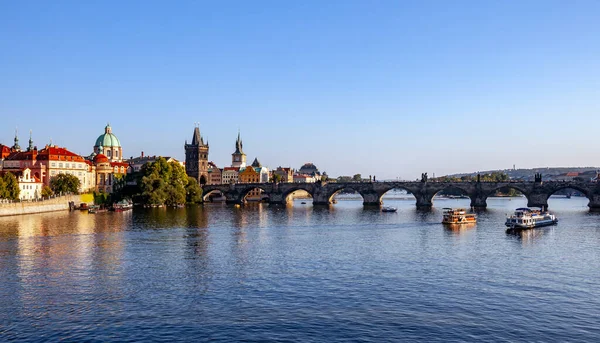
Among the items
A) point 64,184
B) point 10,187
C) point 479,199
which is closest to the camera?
point 10,187

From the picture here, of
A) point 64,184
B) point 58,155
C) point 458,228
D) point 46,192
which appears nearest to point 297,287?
point 458,228

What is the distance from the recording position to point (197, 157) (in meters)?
194

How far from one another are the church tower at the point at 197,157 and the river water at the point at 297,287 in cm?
12074

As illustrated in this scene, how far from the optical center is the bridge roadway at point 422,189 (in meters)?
137

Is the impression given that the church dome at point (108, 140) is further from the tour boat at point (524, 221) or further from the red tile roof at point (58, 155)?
the tour boat at point (524, 221)

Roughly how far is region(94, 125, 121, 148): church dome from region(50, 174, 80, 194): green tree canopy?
55804 mm

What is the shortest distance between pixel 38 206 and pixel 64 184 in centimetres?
1744

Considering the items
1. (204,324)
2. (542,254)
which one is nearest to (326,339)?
(204,324)

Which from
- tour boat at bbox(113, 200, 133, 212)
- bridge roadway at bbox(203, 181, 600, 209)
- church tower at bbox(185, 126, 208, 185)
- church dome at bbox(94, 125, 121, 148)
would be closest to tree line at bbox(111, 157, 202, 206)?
tour boat at bbox(113, 200, 133, 212)

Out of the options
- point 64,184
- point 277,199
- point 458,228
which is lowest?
point 458,228

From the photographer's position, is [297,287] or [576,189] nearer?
[297,287]

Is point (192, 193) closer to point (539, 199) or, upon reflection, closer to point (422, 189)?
point (422, 189)

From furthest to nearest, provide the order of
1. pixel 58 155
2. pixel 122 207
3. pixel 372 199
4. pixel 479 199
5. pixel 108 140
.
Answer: pixel 108 140 < pixel 372 199 < pixel 479 199 < pixel 58 155 < pixel 122 207

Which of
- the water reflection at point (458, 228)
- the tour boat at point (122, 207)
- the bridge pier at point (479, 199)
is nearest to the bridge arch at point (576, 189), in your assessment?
the bridge pier at point (479, 199)
